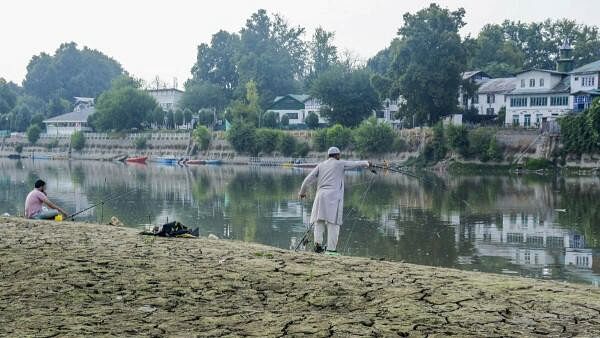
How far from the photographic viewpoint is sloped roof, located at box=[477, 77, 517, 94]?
6950cm

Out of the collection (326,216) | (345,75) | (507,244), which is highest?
(345,75)

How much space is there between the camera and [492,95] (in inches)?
2864

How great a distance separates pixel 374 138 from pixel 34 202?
5218 centimetres

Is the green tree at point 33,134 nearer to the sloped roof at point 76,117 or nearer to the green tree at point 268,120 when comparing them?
the sloped roof at point 76,117

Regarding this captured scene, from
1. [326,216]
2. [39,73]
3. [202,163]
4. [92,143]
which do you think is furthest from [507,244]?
[39,73]

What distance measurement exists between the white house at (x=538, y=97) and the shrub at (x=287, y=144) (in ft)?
72.7

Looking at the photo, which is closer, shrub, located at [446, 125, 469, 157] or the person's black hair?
the person's black hair

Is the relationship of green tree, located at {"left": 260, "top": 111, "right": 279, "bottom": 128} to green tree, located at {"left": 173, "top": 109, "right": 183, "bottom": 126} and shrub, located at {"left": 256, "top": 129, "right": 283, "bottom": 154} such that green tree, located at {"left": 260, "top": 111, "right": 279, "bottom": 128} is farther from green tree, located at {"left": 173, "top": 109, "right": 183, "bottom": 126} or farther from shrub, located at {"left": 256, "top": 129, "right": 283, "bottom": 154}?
green tree, located at {"left": 173, "top": 109, "right": 183, "bottom": 126}

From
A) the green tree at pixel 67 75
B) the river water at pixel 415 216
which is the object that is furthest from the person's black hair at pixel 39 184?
the green tree at pixel 67 75

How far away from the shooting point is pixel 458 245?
1820cm

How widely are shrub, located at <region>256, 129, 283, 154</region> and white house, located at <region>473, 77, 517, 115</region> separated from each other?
21.8m

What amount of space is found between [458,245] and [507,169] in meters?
40.9

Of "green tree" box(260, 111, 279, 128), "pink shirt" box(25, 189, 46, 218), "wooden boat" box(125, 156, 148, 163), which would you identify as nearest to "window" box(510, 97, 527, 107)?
"green tree" box(260, 111, 279, 128)

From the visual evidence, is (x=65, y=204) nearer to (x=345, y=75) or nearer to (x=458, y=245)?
(x=458, y=245)
